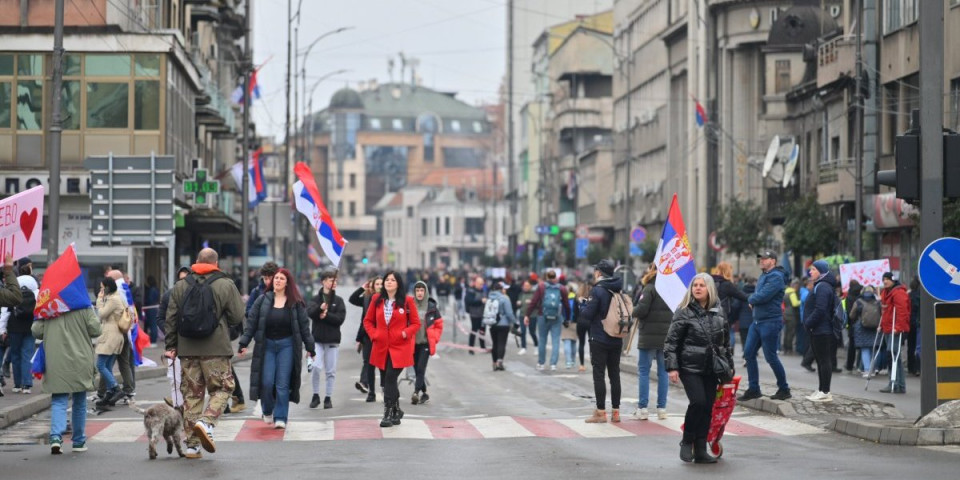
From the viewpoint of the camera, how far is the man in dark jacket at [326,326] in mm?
20688

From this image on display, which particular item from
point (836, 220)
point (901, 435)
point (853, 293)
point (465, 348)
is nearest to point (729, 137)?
point (836, 220)

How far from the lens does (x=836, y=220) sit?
161 ft

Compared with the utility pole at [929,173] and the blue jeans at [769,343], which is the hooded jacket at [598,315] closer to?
the blue jeans at [769,343]

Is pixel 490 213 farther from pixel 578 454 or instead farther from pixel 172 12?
pixel 578 454

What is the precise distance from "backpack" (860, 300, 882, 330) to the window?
37286mm

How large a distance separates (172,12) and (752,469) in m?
39.0

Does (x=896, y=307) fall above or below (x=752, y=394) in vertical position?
above

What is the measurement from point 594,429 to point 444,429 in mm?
1498

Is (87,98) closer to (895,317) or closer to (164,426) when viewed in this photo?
(895,317)

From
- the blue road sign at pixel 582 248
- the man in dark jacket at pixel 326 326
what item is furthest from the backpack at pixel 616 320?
the blue road sign at pixel 582 248

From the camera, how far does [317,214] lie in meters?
25.0

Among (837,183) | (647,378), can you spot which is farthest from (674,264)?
(837,183)

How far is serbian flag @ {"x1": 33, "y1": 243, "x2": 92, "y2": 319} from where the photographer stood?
1444 cm

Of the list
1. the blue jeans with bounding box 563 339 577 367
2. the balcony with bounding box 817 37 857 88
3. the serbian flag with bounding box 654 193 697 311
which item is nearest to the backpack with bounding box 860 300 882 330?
the blue jeans with bounding box 563 339 577 367
